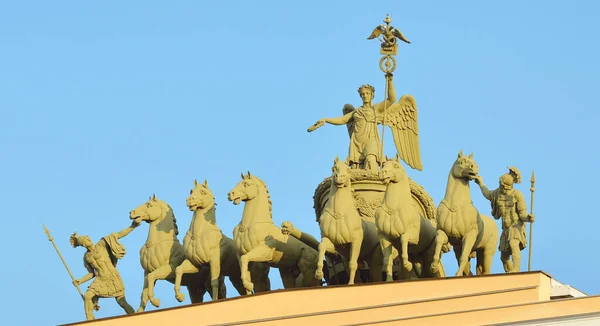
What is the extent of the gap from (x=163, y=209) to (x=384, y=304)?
512cm

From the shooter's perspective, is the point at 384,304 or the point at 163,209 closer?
the point at 384,304

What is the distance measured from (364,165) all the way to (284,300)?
222 inches

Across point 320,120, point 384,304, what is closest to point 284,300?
point 384,304

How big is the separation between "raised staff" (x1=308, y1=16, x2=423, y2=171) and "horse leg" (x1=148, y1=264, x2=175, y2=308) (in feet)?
14.3

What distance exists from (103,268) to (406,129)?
618 centimetres

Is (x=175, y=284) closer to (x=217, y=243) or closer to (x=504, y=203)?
(x=217, y=243)

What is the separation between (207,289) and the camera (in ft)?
163

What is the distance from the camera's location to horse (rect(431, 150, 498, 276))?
47.6 metres

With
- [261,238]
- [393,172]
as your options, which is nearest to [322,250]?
[261,238]

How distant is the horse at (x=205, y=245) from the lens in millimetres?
48781

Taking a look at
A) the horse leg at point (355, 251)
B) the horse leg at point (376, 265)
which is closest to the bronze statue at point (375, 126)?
the horse leg at point (376, 265)

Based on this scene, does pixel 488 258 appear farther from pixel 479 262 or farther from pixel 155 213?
pixel 155 213

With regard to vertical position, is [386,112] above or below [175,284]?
above

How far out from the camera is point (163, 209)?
4972 centimetres
